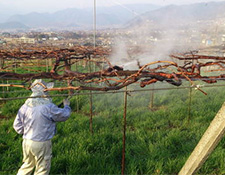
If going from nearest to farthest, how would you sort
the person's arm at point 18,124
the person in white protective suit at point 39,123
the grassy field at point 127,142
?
the person in white protective suit at point 39,123 < the person's arm at point 18,124 < the grassy field at point 127,142

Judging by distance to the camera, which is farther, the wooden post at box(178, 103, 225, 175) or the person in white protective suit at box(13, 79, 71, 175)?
the person in white protective suit at box(13, 79, 71, 175)

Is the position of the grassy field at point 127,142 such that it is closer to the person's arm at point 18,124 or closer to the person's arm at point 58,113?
A: the person's arm at point 18,124

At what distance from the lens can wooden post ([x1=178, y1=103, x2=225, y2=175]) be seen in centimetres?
168

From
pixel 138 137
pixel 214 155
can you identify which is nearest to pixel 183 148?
pixel 214 155

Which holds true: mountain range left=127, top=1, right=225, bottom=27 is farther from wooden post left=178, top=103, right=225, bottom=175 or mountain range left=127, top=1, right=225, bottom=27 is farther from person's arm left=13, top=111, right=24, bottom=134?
wooden post left=178, top=103, right=225, bottom=175

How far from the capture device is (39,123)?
2600 millimetres

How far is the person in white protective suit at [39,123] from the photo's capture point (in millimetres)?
2586

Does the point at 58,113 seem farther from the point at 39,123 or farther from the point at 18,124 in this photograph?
the point at 18,124

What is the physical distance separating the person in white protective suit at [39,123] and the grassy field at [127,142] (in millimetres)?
453

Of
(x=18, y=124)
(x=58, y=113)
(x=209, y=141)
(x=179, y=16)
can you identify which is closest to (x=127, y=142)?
(x=58, y=113)

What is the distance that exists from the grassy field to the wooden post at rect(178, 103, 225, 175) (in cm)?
127

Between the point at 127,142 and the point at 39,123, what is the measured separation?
1909 mm

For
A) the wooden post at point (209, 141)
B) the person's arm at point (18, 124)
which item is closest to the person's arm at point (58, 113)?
the person's arm at point (18, 124)

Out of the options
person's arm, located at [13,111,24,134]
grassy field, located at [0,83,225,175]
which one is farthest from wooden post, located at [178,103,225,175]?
person's arm, located at [13,111,24,134]
